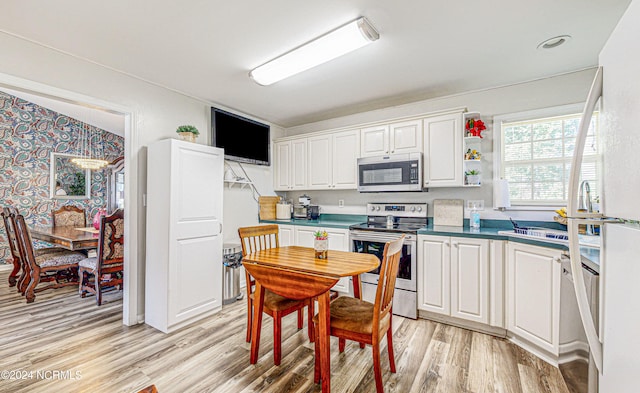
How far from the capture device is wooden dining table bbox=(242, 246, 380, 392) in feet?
5.60

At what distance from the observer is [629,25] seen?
0.69 meters

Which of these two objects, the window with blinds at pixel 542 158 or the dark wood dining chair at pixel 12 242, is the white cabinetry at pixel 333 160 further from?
the dark wood dining chair at pixel 12 242

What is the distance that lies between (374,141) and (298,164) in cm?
123

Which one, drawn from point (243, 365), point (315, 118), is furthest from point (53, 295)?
point (315, 118)

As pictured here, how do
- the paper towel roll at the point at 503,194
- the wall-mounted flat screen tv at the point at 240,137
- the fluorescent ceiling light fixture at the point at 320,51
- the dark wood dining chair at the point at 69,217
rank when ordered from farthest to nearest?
the dark wood dining chair at the point at 69,217 → the wall-mounted flat screen tv at the point at 240,137 → the paper towel roll at the point at 503,194 → the fluorescent ceiling light fixture at the point at 320,51

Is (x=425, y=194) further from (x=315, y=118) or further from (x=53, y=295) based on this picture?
(x=53, y=295)

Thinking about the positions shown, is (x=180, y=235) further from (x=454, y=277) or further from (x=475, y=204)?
(x=475, y=204)

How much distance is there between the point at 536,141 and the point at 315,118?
2.77 m

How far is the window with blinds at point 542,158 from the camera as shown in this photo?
267 cm

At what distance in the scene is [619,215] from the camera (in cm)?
71

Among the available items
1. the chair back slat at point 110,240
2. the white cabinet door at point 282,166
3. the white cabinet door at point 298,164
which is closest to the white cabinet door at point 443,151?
the white cabinet door at point 298,164

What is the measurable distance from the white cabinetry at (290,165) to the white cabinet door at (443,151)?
67.8 inches

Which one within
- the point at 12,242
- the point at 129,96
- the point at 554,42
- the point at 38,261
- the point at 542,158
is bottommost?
the point at 38,261

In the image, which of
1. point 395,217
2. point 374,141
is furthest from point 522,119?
point 395,217
